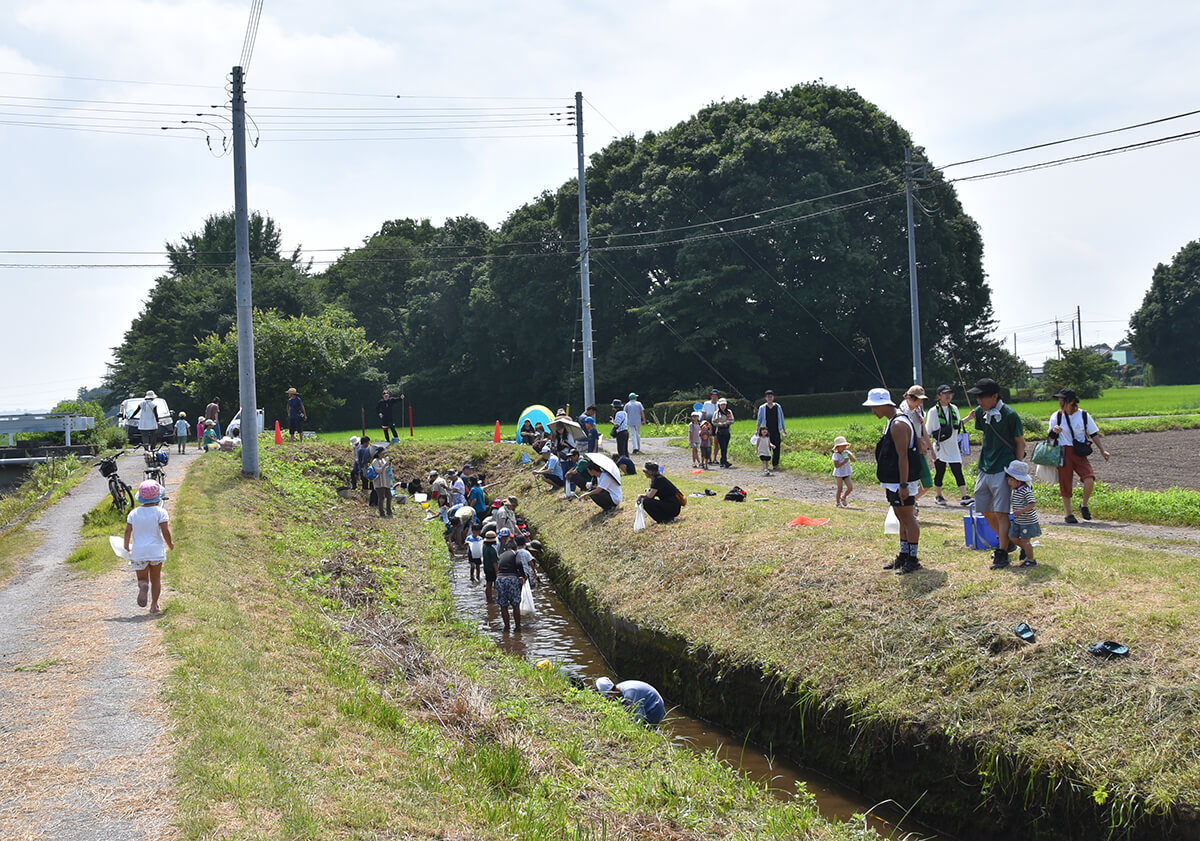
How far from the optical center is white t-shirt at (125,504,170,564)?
11.0 meters

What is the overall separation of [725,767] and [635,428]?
19.5 metres

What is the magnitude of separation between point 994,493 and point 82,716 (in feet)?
28.0

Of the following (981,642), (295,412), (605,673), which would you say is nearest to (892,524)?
(981,642)

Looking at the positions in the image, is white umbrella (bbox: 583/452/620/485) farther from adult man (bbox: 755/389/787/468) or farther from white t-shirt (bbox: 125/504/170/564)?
white t-shirt (bbox: 125/504/170/564)

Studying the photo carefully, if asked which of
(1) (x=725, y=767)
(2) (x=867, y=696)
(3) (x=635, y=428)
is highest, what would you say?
(3) (x=635, y=428)

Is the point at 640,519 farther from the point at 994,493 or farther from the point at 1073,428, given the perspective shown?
the point at 994,493

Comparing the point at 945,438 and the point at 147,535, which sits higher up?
the point at 945,438

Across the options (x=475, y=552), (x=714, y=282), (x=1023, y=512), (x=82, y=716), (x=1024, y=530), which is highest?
(x=714, y=282)

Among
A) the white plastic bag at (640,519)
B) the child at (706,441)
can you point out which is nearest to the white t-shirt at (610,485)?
the white plastic bag at (640,519)

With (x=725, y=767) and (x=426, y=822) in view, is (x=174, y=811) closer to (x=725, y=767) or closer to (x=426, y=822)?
(x=426, y=822)

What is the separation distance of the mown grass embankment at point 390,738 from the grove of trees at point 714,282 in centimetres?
3053

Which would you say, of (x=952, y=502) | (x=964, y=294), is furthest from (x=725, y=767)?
(x=964, y=294)

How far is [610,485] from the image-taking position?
737 inches

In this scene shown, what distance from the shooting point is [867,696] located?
8.84 meters
